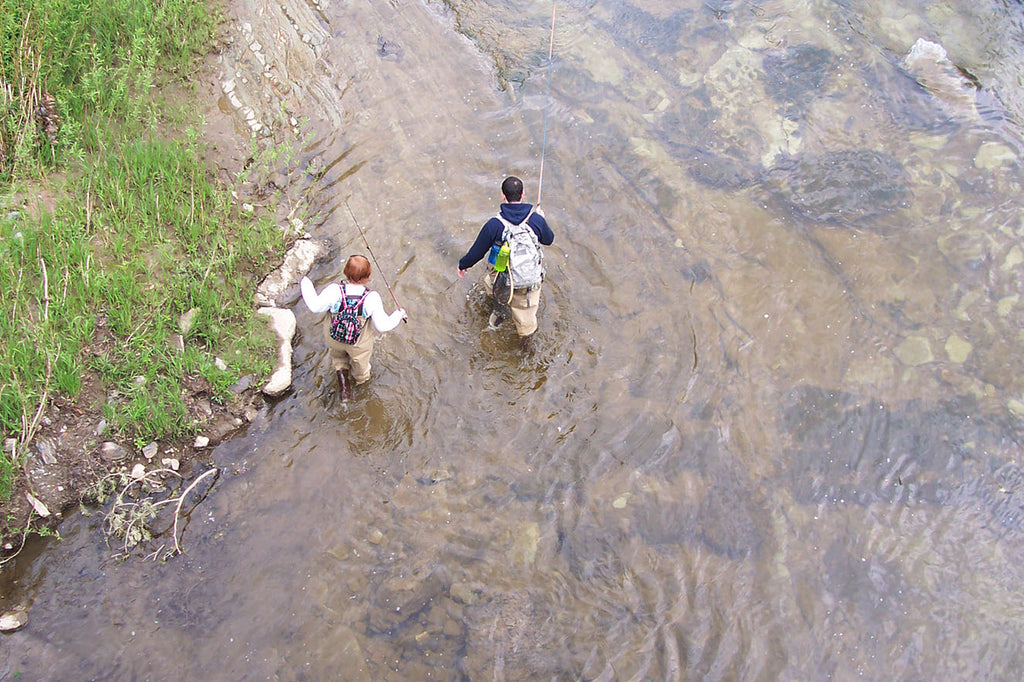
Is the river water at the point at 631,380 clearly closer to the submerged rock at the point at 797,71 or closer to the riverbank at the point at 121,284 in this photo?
the submerged rock at the point at 797,71

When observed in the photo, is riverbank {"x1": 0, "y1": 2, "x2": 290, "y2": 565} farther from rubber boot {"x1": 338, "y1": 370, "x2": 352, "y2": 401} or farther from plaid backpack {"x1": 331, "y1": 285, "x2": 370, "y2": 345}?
plaid backpack {"x1": 331, "y1": 285, "x2": 370, "y2": 345}

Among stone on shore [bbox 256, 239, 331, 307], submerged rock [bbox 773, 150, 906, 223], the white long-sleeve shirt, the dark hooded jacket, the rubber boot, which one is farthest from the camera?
submerged rock [bbox 773, 150, 906, 223]

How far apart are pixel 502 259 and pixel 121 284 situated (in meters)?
3.07

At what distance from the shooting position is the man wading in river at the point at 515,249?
5.54 metres

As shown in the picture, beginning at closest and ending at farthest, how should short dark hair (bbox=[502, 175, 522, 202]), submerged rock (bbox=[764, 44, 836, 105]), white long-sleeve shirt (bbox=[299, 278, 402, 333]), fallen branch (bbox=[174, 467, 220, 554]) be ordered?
fallen branch (bbox=[174, 467, 220, 554])
white long-sleeve shirt (bbox=[299, 278, 402, 333])
short dark hair (bbox=[502, 175, 522, 202])
submerged rock (bbox=[764, 44, 836, 105])

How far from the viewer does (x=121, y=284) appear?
5.56m

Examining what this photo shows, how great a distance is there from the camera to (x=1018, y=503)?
5445mm

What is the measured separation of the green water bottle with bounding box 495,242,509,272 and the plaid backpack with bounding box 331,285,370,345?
1.10 meters

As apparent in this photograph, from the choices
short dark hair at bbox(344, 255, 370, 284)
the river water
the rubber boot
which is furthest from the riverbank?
short dark hair at bbox(344, 255, 370, 284)

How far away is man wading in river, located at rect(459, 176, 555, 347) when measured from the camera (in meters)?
5.54

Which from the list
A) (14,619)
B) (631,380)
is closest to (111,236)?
(14,619)

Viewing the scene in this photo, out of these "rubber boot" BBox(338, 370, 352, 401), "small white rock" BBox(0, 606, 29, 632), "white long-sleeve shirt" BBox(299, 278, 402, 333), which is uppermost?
"white long-sleeve shirt" BBox(299, 278, 402, 333)

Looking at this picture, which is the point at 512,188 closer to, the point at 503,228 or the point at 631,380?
the point at 503,228

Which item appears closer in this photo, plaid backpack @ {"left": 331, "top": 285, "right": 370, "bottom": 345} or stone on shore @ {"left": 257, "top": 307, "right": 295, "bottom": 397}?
plaid backpack @ {"left": 331, "top": 285, "right": 370, "bottom": 345}
